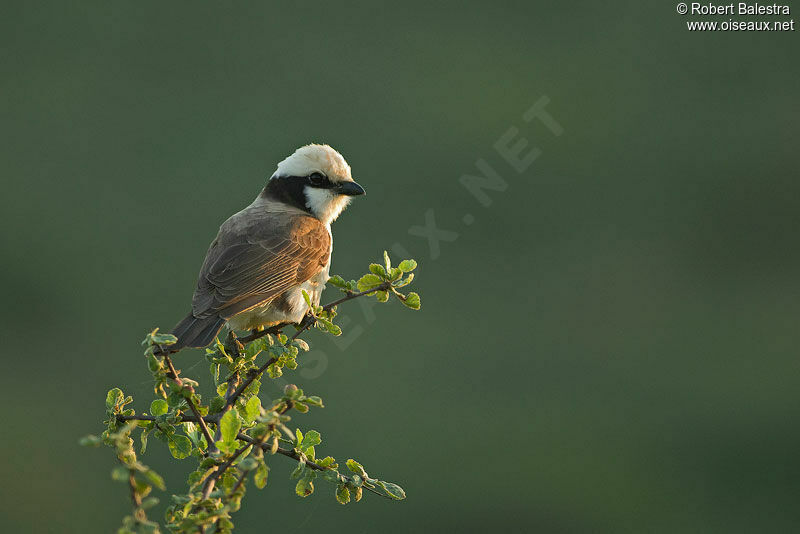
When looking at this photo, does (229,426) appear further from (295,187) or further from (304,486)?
(295,187)

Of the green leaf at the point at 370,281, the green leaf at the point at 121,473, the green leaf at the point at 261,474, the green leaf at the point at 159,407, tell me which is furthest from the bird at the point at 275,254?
the green leaf at the point at 121,473

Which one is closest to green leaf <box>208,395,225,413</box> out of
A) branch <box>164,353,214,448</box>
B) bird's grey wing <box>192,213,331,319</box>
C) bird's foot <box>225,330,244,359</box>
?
branch <box>164,353,214,448</box>

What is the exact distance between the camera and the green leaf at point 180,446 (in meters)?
2.86

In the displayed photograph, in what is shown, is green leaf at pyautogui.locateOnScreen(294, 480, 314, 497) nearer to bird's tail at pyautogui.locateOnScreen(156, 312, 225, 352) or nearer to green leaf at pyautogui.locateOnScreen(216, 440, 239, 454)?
green leaf at pyautogui.locateOnScreen(216, 440, 239, 454)

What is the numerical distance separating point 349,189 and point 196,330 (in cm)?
158

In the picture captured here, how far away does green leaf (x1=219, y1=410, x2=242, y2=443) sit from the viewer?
2.50 m


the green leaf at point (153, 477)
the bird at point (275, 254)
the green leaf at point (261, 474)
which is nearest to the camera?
the green leaf at point (153, 477)

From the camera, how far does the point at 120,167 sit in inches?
603

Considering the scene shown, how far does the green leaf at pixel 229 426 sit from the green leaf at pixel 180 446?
1.29 feet

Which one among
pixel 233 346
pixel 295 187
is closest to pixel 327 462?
pixel 233 346

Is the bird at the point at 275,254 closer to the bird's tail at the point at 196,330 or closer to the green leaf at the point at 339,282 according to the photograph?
the bird's tail at the point at 196,330

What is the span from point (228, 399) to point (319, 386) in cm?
849

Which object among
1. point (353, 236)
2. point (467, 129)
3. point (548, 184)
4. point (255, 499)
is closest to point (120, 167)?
point (353, 236)

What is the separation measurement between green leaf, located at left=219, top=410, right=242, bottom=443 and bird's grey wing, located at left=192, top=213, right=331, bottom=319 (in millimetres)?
1840
